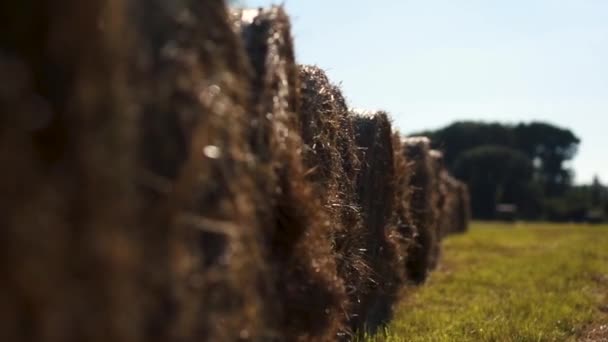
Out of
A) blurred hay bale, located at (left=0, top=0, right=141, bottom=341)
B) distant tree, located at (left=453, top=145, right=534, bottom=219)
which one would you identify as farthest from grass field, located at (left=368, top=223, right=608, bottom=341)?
distant tree, located at (left=453, top=145, right=534, bottom=219)

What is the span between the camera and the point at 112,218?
258 centimetres

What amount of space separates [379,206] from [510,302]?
167cm

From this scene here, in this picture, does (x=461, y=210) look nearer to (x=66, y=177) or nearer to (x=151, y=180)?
(x=151, y=180)

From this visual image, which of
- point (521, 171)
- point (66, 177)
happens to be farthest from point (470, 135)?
point (66, 177)

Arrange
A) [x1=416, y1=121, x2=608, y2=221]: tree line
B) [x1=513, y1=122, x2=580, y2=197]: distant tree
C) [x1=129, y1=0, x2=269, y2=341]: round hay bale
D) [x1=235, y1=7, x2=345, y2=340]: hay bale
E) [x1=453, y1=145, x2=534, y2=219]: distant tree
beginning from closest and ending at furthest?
[x1=129, y1=0, x2=269, y2=341]: round hay bale → [x1=235, y1=7, x2=345, y2=340]: hay bale → [x1=416, y1=121, x2=608, y2=221]: tree line → [x1=453, y1=145, x2=534, y2=219]: distant tree → [x1=513, y1=122, x2=580, y2=197]: distant tree

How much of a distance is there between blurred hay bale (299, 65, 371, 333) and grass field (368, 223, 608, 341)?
27.0 inches

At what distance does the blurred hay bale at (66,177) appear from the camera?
2439 millimetres

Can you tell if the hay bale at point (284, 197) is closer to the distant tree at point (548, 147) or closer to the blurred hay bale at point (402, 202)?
the blurred hay bale at point (402, 202)

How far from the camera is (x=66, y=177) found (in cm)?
259

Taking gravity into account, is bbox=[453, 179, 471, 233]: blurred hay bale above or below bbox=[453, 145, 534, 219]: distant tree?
below

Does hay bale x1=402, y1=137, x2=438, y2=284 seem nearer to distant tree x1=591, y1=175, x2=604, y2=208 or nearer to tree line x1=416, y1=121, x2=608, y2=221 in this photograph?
tree line x1=416, y1=121, x2=608, y2=221

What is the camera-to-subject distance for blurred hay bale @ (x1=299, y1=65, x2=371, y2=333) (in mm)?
5688

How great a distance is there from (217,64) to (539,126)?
78644 mm

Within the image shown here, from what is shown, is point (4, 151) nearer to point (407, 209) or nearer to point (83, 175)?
point (83, 175)
